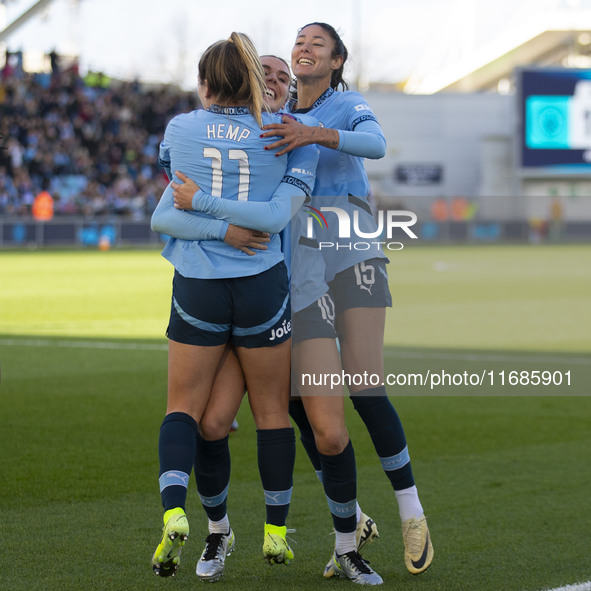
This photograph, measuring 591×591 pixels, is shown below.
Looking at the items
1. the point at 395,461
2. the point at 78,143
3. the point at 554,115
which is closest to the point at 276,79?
the point at 395,461

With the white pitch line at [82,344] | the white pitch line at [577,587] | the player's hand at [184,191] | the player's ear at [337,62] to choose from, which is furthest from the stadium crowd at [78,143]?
the white pitch line at [577,587]

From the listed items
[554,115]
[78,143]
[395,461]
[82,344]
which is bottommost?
[82,344]

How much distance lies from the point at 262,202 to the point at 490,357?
23.3 ft

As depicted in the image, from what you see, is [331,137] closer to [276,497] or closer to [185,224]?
[185,224]

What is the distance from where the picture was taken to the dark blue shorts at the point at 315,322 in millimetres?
3709

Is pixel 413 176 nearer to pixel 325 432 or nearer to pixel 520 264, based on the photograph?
pixel 520 264

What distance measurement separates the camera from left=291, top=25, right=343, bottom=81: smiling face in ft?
12.9

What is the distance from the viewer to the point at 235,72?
3.52 meters

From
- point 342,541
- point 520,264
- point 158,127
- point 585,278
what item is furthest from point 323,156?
point 158,127

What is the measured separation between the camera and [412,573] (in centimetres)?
376

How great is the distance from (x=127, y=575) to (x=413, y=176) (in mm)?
44513

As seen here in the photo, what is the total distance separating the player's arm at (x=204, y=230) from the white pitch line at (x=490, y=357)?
673 centimetres

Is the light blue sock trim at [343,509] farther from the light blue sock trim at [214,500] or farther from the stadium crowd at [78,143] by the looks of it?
the stadium crowd at [78,143]

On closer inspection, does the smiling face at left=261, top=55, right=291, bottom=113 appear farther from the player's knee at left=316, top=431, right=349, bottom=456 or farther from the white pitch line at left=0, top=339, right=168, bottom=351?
the white pitch line at left=0, top=339, right=168, bottom=351
